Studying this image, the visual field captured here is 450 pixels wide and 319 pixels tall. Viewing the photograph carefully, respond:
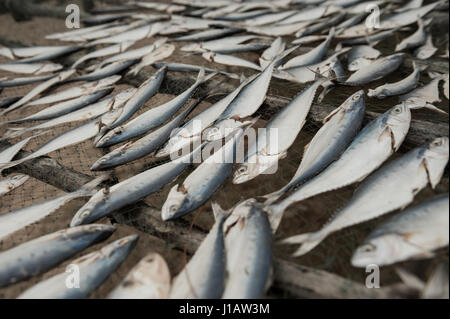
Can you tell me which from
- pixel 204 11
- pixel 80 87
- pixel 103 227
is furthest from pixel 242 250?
pixel 204 11

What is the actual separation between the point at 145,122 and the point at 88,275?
55.9 inches

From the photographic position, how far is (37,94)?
140 inches

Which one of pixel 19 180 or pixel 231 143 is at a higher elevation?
pixel 231 143

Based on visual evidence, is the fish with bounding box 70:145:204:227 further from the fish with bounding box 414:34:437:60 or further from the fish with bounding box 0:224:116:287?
the fish with bounding box 414:34:437:60

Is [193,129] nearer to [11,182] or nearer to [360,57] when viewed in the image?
[11,182]

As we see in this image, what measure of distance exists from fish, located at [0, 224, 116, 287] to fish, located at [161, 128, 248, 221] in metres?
0.39

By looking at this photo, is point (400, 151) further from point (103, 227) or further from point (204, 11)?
point (204, 11)

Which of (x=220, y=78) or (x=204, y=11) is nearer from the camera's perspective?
(x=220, y=78)

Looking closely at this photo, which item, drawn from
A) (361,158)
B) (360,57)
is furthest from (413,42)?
(361,158)

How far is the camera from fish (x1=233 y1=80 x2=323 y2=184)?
6.96 feet

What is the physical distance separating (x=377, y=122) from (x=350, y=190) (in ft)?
1.62

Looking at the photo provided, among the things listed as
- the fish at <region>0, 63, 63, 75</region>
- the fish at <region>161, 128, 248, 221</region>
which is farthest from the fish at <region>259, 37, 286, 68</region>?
the fish at <region>0, 63, 63, 75</region>

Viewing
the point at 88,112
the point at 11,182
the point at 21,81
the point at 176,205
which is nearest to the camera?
the point at 176,205

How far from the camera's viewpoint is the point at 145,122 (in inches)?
109
